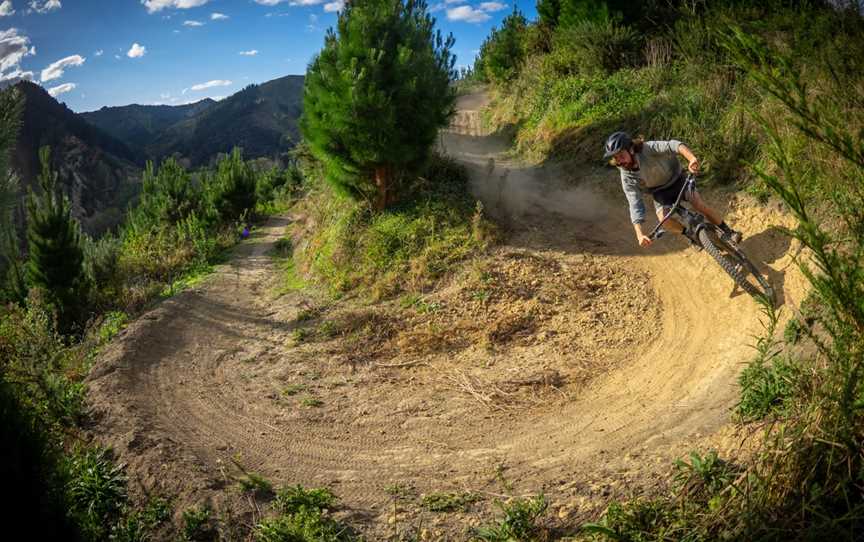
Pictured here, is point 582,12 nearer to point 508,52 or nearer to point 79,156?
point 508,52

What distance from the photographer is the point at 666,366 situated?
6.28 metres

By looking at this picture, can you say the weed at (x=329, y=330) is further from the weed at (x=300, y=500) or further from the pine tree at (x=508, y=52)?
the pine tree at (x=508, y=52)

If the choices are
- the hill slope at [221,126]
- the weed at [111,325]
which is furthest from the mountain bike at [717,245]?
the hill slope at [221,126]

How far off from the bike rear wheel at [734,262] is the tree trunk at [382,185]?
22.0ft

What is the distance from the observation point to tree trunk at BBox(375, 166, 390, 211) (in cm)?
1114

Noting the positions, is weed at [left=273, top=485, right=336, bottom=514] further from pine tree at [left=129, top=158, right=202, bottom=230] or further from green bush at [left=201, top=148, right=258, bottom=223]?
green bush at [left=201, top=148, right=258, bottom=223]

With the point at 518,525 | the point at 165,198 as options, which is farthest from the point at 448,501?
the point at 165,198

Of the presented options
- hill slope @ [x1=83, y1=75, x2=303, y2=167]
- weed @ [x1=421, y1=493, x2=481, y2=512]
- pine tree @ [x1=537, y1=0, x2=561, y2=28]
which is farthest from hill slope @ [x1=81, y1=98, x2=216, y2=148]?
weed @ [x1=421, y1=493, x2=481, y2=512]

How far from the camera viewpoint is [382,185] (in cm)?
1124

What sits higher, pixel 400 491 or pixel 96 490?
pixel 96 490

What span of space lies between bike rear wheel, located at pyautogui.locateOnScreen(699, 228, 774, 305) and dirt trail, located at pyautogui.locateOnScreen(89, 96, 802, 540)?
25 centimetres

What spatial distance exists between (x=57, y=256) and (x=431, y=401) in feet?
33.4

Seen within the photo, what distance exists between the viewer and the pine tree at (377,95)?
9992 millimetres

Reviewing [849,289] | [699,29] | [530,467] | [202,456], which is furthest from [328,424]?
[699,29]
